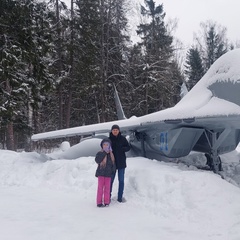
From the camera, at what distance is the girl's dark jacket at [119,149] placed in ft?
18.7

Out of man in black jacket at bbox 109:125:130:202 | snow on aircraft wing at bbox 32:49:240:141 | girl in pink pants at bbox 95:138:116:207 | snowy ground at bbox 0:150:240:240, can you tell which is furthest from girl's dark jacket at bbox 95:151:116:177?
snow on aircraft wing at bbox 32:49:240:141

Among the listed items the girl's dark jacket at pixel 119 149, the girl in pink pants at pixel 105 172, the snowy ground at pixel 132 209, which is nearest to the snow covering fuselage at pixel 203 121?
the snowy ground at pixel 132 209

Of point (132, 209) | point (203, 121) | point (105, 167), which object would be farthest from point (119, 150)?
point (203, 121)

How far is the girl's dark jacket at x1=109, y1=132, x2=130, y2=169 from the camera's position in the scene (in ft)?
18.7

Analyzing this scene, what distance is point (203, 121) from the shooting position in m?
6.70

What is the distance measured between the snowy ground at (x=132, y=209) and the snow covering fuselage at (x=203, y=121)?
1.26 metres

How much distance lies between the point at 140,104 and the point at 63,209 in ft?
70.0

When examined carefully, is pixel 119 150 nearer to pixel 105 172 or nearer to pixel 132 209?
pixel 105 172

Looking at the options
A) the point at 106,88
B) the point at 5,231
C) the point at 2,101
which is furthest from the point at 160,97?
the point at 5,231

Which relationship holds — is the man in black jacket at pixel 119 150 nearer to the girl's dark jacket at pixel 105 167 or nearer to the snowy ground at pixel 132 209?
the girl's dark jacket at pixel 105 167

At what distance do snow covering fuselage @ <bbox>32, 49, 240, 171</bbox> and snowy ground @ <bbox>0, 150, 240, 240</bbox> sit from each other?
49.6 inches

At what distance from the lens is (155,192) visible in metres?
5.30

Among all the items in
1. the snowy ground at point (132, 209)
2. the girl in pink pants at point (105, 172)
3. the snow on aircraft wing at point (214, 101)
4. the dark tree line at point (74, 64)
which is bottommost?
the snowy ground at point (132, 209)

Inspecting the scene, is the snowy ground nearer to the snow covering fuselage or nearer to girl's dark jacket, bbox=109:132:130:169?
girl's dark jacket, bbox=109:132:130:169
